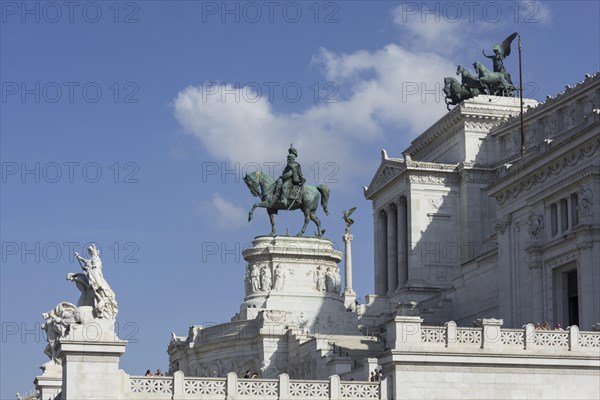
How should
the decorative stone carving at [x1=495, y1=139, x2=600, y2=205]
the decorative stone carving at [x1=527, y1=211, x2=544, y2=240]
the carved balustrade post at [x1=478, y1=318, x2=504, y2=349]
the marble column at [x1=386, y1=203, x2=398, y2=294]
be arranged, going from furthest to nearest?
the marble column at [x1=386, y1=203, x2=398, y2=294] → the decorative stone carving at [x1=527, y1=211, x2=544, y2=240] → the decorative stone carving at [x1=495, y1=139, x2=600, y2=205] → the carved balustrade post at [x1=478, y1=318, x2=504, y2=349]

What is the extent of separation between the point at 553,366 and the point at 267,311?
3311 cm

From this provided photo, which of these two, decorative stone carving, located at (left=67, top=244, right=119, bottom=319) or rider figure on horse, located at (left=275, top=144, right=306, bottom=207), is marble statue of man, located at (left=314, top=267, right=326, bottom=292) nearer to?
rider figure on horse, located at (left=275, top=144, right=306, bottom=207)

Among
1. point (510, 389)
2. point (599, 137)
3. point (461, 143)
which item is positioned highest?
point (461, 143)

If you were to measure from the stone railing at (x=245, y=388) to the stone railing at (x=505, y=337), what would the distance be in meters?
2.67

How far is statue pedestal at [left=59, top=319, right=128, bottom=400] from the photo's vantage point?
164ft

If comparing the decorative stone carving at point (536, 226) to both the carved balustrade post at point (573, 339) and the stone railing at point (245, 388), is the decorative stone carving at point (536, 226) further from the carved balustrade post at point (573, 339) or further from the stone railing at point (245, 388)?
the stone railing at point (245, 388)

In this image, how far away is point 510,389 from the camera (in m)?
54.1

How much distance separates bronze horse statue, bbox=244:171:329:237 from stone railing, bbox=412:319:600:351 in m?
40.2

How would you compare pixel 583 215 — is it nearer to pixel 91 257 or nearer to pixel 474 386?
pixel 474 386

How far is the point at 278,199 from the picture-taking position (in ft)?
313

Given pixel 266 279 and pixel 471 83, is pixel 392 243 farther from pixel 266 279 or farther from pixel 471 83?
pixel 266 279

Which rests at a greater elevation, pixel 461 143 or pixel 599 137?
pixel 461 143

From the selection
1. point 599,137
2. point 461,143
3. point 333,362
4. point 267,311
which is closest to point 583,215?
point 599,137

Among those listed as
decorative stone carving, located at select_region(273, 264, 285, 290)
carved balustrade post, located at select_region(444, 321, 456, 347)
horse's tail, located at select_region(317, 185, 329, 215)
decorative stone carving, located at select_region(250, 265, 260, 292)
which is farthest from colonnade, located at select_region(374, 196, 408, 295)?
carved balustrade post, located at select_region(444, 321, 456, 347)
